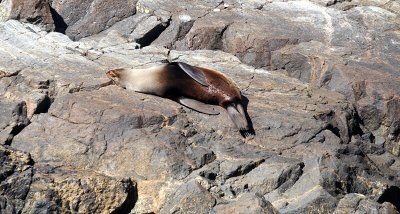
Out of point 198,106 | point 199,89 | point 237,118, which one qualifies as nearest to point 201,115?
point 198,106

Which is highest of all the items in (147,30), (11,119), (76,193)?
(76,193)

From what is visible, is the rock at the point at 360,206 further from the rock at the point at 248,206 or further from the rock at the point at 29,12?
the rock at the point at 29,12

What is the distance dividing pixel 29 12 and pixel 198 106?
340 centimetres

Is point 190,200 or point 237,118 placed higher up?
point 190,200

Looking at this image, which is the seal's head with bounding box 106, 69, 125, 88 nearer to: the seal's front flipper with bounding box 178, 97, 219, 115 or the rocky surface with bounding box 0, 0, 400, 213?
the rocky surface with bounding box 0, 0, 400, 213

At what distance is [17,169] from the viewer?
20.4 feet

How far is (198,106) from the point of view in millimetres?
7820

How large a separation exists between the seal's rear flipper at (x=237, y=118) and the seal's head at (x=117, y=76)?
1.25m

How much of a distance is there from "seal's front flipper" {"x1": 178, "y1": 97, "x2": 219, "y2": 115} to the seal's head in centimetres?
71

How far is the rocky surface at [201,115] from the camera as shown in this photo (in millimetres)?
6281

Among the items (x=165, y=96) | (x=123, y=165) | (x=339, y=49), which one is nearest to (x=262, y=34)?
(x=339, y=49)

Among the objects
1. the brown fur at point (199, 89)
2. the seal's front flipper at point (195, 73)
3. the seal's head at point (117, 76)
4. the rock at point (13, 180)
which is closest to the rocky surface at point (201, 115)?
the rock at point (13, 180)

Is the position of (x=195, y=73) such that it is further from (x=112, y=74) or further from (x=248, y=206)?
(x=248, y=206)

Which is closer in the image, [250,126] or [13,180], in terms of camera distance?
[13,180]
